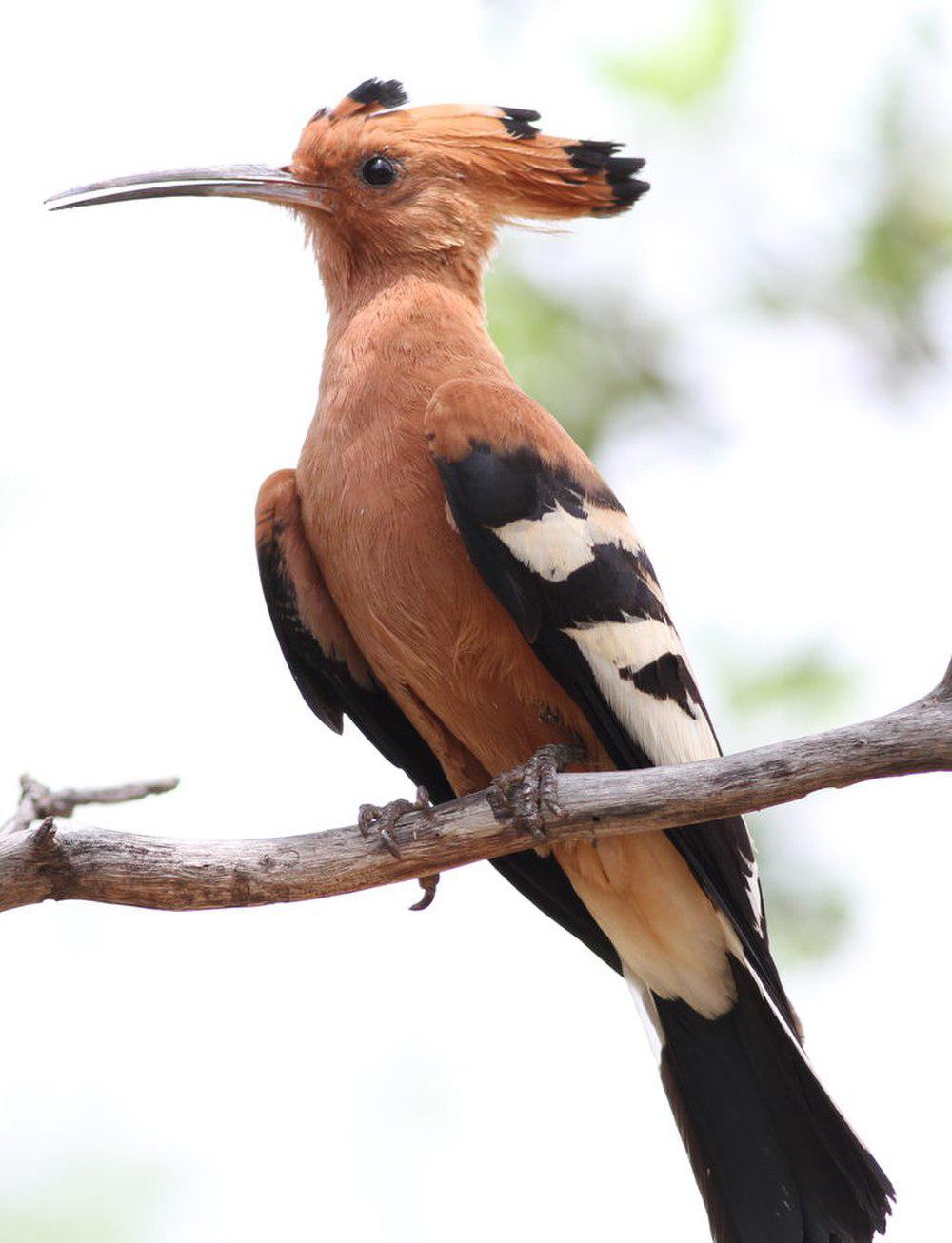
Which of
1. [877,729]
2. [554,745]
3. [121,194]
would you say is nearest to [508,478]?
[554,745]

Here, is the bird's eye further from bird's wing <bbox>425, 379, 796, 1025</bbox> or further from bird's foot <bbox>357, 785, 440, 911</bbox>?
bird's foot <bbox>357, 785, 440, 911</bbox>

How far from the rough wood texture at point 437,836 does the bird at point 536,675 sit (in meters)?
0.07

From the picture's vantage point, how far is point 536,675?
9.70 feet

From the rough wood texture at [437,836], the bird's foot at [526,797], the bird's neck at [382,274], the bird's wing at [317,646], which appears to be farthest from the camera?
the bird's neck at [382,274]

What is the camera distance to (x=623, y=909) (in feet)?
10.5

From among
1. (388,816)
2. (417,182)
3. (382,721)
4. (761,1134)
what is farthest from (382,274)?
(761,1134)

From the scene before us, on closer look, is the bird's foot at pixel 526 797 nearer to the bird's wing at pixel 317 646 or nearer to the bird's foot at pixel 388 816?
the bird's foot at pixel 388 816

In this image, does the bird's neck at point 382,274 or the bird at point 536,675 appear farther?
the bird's neck at point 382,274

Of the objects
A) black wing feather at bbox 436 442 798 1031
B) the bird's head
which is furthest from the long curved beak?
black wing feather at bbox 436 442 798 1031

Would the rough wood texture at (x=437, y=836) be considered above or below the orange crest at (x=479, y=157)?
below

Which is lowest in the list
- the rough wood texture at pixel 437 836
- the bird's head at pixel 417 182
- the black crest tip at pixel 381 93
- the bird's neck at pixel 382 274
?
the rough wood texture at pixel 437 836

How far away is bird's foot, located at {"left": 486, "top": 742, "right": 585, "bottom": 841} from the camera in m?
2.61

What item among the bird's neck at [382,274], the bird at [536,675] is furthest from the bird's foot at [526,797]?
the bird's neck at [382,274]

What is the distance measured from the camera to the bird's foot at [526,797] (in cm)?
261
